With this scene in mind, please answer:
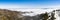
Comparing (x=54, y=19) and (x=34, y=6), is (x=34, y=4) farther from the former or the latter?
(x=54, y=19)

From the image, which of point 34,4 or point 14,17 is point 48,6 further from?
point 14,17

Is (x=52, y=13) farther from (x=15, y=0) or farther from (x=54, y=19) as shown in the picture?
(x=15, y=0)

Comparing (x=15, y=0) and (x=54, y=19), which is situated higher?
(x=15, y=0)

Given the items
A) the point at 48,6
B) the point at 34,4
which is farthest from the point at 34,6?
the point at 48,6

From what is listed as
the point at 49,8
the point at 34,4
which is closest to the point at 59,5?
the point at 49,8

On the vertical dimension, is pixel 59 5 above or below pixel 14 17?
above

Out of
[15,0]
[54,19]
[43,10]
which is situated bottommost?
[54,19]

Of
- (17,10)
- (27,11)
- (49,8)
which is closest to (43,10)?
(49,8)
